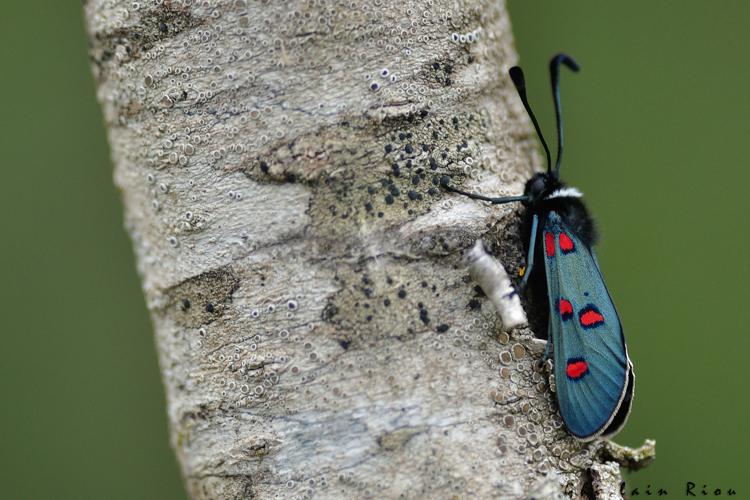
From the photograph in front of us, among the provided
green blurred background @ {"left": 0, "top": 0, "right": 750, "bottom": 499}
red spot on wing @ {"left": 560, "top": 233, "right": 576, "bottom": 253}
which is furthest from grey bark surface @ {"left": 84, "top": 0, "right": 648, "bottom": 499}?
green blurred background @ {"left": 0, "top": 0, "right": 750, "bottom": 499}

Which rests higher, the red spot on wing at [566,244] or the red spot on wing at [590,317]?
the red spot on wing at [566,244]

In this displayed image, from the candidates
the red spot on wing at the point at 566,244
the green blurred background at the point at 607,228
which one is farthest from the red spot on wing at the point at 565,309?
the green blurred background at the point at 607,228

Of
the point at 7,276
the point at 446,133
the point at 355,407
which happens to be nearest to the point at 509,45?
the point at 446,133

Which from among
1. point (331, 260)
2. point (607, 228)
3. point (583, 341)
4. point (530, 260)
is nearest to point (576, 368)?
point (583, 341)

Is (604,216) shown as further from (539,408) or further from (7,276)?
(7,276)

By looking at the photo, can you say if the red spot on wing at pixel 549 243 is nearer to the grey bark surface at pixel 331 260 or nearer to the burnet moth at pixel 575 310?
the burnet moth at pixel 575 310

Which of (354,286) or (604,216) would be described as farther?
(604,216)

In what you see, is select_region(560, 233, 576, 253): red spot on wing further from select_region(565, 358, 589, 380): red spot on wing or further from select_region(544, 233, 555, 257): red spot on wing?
select_region(565, 358, 589, 380): red spot on wing
